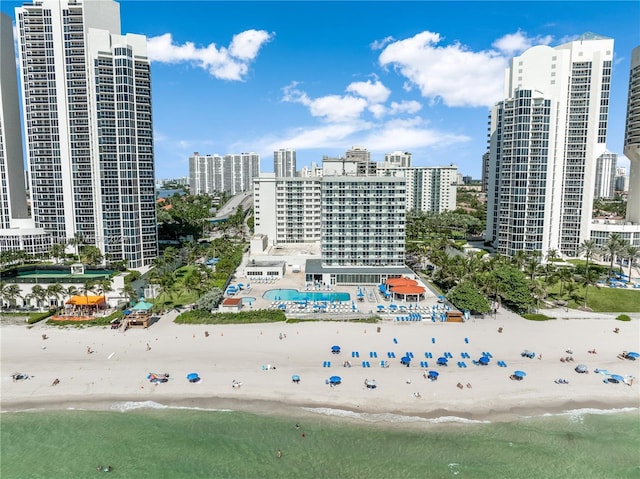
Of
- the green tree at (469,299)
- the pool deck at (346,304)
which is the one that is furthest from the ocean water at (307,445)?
the pool deck at (346,304)

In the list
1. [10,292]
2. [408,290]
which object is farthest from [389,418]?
[10,292]

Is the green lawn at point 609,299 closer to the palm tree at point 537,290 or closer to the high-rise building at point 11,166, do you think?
the palm tree at point 537,290

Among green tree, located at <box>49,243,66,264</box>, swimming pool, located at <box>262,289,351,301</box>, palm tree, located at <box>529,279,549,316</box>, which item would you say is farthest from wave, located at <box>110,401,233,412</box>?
green tree, located at <box>49,243,66,264</box>

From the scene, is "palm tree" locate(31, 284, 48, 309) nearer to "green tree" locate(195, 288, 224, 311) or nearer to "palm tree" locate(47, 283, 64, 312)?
"palm tree" locate(47, 283, 64, 312)

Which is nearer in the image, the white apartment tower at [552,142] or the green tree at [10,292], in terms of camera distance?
the green tree at [10,292]

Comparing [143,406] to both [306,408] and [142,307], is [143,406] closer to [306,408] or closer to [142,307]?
[306,408]
